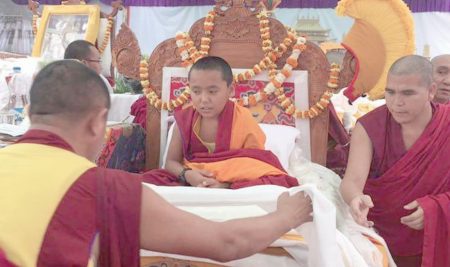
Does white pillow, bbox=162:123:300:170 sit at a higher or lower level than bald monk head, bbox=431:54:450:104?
lower

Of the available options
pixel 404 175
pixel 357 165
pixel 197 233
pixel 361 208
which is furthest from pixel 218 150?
pixel 197 233

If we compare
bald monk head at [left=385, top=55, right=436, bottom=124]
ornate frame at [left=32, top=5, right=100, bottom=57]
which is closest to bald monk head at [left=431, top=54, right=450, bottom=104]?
bald monk head at [left=385, top=55, right=436, bottom=124]

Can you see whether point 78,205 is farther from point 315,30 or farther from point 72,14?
point 315,30

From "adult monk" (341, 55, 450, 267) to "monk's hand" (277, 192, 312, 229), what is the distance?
622 mm

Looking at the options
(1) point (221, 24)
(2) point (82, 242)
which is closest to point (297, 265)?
(2) point (82, 242)

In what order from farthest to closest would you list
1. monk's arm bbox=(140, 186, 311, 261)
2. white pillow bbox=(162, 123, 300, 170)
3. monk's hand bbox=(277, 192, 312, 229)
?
white pillow bbox=(162, 123, 300, 170)
monk's hand bbox=(277, 192, 312, 229)
monk's arm bbox=(140, 186, 311, 261)

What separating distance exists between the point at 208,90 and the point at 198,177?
444mm

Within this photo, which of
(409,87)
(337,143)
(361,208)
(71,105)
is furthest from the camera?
(337,143)

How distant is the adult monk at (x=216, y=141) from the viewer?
7.32 feet

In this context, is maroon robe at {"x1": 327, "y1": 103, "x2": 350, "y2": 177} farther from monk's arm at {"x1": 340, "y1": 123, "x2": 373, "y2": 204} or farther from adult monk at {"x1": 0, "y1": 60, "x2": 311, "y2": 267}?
adult monk at {"x1": 0, "y1": 60, "x2": 311, "y2": 267}

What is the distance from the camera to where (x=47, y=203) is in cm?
106

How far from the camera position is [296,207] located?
4.94 feet

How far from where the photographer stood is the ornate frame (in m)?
4.77

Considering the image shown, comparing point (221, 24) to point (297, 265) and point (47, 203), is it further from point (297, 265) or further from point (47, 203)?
point (47, 203)
